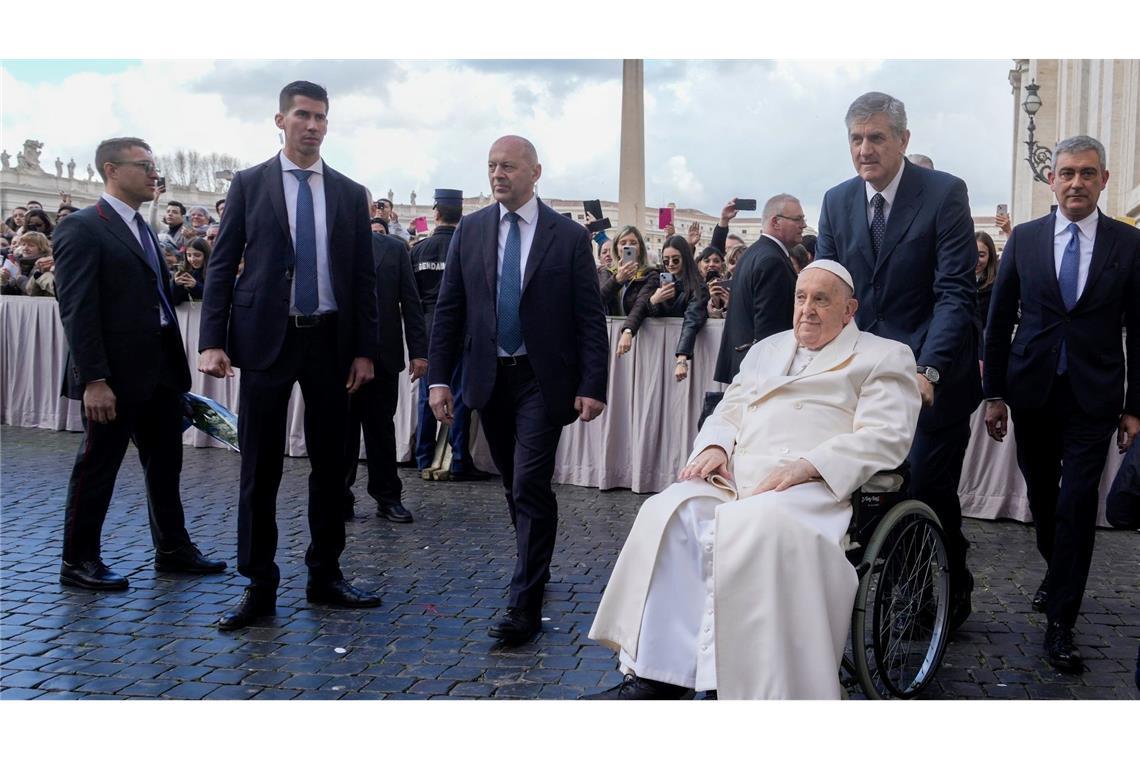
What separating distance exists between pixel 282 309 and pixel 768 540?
2664mm

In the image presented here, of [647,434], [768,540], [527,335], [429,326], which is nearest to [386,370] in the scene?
[429,326]

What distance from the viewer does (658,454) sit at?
8.73 metres

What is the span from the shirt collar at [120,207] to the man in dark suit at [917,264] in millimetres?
3788

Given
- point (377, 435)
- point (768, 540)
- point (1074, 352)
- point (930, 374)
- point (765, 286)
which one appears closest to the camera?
point (768, 540)

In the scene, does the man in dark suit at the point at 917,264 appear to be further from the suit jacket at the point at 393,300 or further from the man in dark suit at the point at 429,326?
the man in dark suit at the point at 429,326

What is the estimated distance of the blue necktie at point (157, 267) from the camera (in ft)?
19.6

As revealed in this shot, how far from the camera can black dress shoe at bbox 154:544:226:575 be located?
6031mm

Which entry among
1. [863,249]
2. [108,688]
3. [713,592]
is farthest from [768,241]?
[108,688]

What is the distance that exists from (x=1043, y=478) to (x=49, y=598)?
4.94 metres

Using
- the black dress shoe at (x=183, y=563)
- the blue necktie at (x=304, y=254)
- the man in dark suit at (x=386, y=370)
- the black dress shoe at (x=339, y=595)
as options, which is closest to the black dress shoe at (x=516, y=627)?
the black dress shoe at (x=339, y=595)

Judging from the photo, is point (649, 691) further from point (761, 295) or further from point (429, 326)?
point (429, 326)

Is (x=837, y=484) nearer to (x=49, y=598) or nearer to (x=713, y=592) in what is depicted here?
(x=713, y=592)

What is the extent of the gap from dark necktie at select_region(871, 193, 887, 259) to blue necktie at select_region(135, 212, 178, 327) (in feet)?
12.5

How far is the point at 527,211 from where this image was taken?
5238 mm
